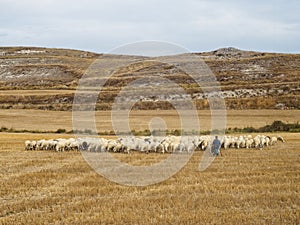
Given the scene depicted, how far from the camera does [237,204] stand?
12750 mm

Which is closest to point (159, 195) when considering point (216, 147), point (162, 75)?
point (216, 147)

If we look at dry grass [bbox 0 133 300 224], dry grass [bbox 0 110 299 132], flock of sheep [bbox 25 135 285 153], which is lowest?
dry grass [bbox 0 133 300 224]

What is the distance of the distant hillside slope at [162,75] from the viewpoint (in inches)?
2648

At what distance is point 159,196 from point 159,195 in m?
0.19

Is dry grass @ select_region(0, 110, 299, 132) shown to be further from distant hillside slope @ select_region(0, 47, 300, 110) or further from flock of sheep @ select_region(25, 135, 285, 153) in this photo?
flock of sheep @ select_region(25, 135, 285, 153)

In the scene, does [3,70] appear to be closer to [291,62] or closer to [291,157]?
[291,62]

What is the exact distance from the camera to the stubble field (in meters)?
11.5

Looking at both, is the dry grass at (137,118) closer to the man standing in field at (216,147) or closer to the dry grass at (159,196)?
the man standing in field at (216,147)

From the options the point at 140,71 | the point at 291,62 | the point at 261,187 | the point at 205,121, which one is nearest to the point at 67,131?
the point at 205,121

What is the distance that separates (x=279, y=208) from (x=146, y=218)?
3.39 meters

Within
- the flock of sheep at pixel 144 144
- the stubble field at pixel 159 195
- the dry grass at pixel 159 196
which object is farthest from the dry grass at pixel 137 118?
the dry grass at pixel 159 196

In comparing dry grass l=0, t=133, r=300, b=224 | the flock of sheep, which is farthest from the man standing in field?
dry grass l=0, t=133, r=300, b=224

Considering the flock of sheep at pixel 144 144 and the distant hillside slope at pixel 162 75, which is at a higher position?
the distant hillside slope at pixel 162 75

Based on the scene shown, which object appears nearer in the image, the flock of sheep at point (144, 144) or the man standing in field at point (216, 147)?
the man standing in field at point (216, 147)
